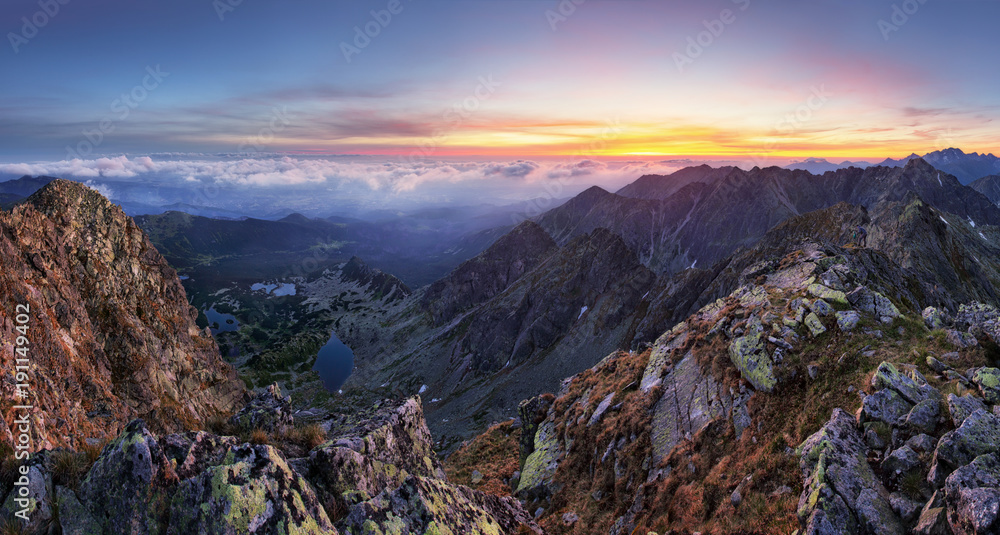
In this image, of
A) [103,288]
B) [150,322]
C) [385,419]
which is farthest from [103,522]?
[150,322]

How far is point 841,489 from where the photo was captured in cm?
1359

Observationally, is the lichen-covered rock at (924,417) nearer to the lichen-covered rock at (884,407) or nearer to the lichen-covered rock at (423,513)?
the lichen-covered rock at (884,407)

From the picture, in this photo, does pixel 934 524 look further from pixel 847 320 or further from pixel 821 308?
pixel 821 308

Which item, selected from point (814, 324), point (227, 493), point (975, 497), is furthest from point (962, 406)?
point (227, 493)

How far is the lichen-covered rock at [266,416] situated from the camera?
60.6ft

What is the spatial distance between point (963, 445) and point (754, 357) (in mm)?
13043

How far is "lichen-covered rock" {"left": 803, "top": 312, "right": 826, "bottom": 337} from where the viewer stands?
24.3 metres

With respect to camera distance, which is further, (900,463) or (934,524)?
(900,463)

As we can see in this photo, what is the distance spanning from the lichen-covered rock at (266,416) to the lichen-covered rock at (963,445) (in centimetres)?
2396

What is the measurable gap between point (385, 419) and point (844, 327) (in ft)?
88.6

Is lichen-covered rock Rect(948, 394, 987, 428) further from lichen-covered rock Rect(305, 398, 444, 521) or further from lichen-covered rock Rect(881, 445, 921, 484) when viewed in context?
Result: lichen-covered rock Rect(305, 398, 444, 521)

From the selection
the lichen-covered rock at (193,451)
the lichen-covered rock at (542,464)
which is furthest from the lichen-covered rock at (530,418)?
the lichen-covered rock at (193,451)

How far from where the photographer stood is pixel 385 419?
817 inches

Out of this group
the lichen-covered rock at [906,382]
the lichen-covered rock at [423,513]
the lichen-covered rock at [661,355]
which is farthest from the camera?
the lichen-covered rock at [661,355]
